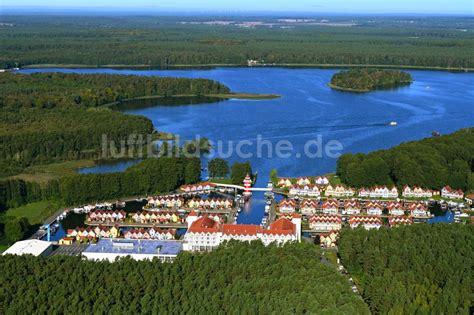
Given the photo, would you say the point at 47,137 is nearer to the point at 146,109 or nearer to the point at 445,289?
the point at 146,109

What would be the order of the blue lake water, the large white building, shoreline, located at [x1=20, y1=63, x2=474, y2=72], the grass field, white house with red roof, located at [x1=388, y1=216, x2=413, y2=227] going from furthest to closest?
shoreline, located at [x1=20, y1=63, x2=474, y2=72] → the blue lake water → the grass field → white house with red roof, located at [x1=388, y1=216, x2=413, y2=227] → the large white building

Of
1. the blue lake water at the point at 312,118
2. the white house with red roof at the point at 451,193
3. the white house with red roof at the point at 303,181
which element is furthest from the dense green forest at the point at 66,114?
the white house with red roof at the point at 451,193

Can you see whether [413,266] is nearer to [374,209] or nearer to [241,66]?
[374,209]

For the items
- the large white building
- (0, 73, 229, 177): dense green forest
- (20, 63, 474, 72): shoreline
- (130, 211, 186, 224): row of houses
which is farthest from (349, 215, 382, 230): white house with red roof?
(20, 63, 474, 72): shoreline

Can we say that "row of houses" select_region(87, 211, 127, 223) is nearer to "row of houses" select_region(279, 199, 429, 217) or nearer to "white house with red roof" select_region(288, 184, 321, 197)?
"row of houses" select_region(279, 199, 429, 217)

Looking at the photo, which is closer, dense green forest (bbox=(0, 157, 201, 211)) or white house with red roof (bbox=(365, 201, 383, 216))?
white house with red roof (bbox=(365, 201, 383, 216))

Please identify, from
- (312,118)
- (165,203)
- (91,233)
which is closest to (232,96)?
(312,118)

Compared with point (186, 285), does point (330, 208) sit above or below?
below
